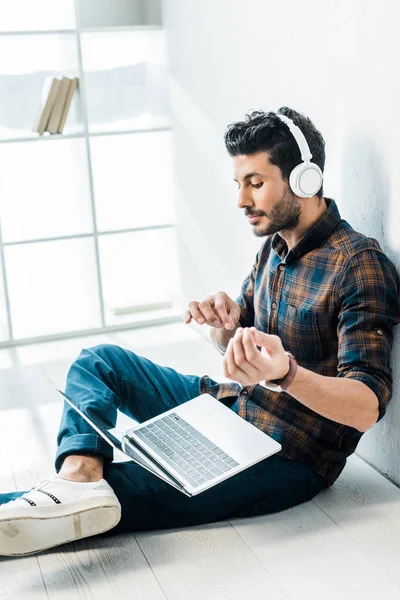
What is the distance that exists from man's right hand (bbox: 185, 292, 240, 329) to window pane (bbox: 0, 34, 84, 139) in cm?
143

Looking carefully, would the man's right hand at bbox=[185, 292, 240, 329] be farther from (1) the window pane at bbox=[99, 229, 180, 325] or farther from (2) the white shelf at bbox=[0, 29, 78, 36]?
(2) the white shelf at bbox=[0, 29, 78, 36]

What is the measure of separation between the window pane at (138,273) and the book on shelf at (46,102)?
513mm

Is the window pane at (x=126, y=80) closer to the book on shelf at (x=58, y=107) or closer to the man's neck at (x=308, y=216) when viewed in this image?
the book on shelf at (x=58, y=107)

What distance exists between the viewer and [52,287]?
3.42m

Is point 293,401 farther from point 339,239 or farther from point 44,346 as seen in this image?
point 44,346

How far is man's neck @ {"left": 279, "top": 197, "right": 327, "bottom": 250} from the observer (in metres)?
1.91

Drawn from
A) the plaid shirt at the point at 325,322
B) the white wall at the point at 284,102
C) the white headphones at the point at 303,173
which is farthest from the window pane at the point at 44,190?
the white headphones at the point at 303,173

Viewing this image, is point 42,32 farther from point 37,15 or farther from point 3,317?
point 3,317

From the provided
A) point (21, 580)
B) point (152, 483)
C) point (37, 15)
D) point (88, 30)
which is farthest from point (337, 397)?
point (37, 15)

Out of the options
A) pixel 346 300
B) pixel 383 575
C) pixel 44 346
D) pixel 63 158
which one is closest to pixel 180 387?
pixel 346 300

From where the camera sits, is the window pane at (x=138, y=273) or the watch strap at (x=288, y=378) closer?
the watch strap at (x=288, y=378)

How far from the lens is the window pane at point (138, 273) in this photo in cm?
348

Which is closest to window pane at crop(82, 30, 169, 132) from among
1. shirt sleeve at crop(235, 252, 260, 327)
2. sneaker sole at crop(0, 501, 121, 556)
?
shirt sleeve at crop(235, 252, 260, 327)

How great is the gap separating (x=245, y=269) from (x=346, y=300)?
107 centimetres
